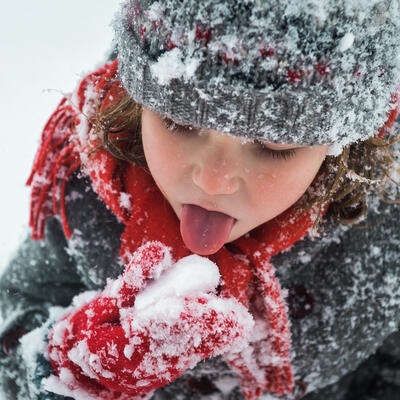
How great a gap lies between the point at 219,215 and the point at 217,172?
10 centimetres

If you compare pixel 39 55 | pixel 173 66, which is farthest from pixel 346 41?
pixel 39 55

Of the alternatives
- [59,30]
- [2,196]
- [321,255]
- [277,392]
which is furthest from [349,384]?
[59,30]

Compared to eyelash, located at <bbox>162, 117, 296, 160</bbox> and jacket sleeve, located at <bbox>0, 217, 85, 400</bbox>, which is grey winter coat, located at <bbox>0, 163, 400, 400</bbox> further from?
eyelash, located at <bbox>162, 117, 296, 160</bbox>

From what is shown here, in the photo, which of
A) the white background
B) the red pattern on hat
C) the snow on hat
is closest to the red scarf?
the red pattern on hat

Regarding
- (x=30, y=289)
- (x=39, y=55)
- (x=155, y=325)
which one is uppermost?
(x=39, y=55)

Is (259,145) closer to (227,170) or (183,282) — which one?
(227,170)

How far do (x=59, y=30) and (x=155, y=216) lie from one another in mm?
1274

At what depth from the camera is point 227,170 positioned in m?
0.58

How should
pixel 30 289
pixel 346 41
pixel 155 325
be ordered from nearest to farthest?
pixel 346 41 < pixel 155 325 < pixel 30 289

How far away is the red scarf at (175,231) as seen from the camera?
0.75m

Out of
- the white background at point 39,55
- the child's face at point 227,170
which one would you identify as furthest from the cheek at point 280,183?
the white background at point 39,55

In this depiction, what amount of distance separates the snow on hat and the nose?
56 mm

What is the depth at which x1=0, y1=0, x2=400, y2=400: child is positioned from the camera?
0.49 meters

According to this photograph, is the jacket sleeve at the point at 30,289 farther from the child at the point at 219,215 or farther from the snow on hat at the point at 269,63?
the snow on hat at the point at 269,63
